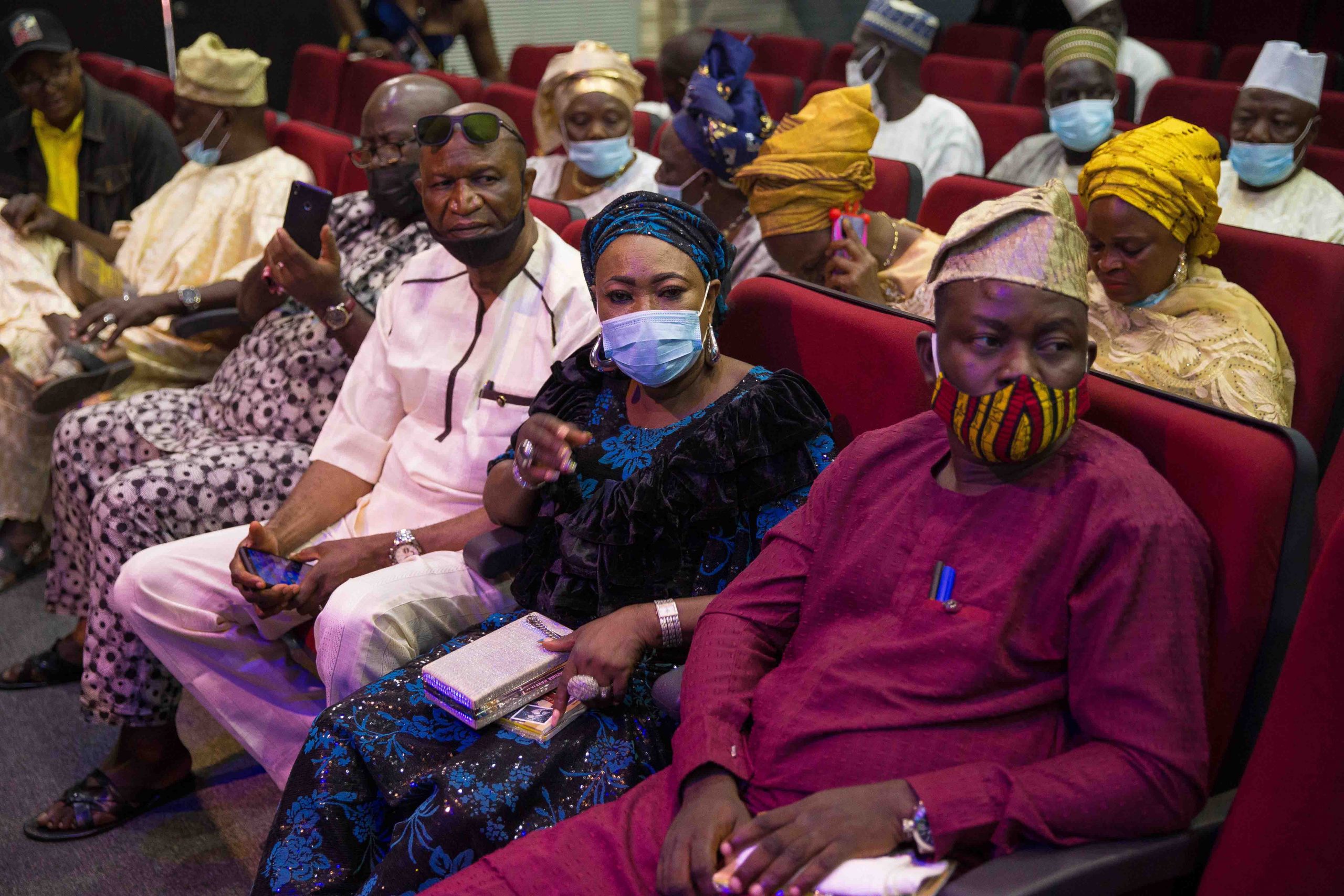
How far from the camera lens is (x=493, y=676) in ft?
5.49

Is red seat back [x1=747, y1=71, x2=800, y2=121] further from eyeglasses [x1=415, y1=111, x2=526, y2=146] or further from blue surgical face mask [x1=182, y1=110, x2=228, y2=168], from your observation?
eyeglasses [x1=415, y1=111, x2=526, y2=146]

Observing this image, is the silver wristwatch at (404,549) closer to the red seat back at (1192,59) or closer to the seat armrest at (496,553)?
the seat armrest at (496,553)

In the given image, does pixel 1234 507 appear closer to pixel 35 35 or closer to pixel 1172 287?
pixel 1172 287

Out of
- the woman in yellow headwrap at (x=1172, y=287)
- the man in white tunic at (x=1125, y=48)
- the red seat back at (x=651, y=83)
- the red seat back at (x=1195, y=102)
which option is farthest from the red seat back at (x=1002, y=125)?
the red seat back at (x=651, y=83)

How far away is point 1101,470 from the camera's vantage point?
50.6 inches

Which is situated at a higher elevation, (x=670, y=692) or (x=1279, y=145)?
(x=1279, y=145)

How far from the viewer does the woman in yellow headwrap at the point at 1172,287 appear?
2010 mm

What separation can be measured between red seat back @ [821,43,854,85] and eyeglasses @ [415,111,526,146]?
418cm

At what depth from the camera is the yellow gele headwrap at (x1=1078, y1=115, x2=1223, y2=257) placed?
80.5 inches

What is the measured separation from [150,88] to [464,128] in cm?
408

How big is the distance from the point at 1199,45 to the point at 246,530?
5798 millimetres

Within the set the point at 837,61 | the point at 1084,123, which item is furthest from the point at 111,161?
the point at 837,61

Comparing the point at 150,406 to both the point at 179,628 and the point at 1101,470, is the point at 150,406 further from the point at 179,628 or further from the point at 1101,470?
the point at 1101,470

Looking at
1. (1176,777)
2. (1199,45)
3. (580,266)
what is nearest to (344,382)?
(580,266)
